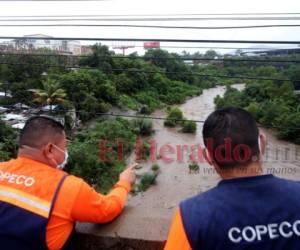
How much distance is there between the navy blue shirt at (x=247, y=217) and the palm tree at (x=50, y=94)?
1955 cm

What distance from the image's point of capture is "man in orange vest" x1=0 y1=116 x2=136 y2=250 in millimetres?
1196

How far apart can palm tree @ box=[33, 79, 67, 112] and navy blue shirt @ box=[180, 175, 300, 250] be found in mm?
19551

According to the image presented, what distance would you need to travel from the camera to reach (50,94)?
20.3m

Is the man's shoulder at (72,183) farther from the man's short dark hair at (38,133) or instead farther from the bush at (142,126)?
the bush at (142,126)

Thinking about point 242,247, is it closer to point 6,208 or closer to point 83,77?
point 6,208

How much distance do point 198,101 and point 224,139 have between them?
110ft

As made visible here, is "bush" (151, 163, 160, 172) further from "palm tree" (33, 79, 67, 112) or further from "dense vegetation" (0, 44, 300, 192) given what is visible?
"palm tree" (33, 79, 67, 112)

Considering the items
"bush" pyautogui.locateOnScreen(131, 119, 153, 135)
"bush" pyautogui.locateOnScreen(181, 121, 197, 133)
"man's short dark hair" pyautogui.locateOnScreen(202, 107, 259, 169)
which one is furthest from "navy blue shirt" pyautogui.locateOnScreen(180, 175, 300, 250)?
"bush" pyautogui.locateOnScreen(181, 121, 197, 133)

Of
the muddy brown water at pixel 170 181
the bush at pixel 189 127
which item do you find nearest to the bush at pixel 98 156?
the muddy brown water at pixel 170 181

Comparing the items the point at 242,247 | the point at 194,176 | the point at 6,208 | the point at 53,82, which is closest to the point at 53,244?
the point at 6,208

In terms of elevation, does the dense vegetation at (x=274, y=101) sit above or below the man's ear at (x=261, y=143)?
below

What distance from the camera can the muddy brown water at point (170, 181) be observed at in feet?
4.66

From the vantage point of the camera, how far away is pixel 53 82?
845 inches

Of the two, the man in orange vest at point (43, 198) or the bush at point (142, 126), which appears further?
the bush at point (142, 126)
